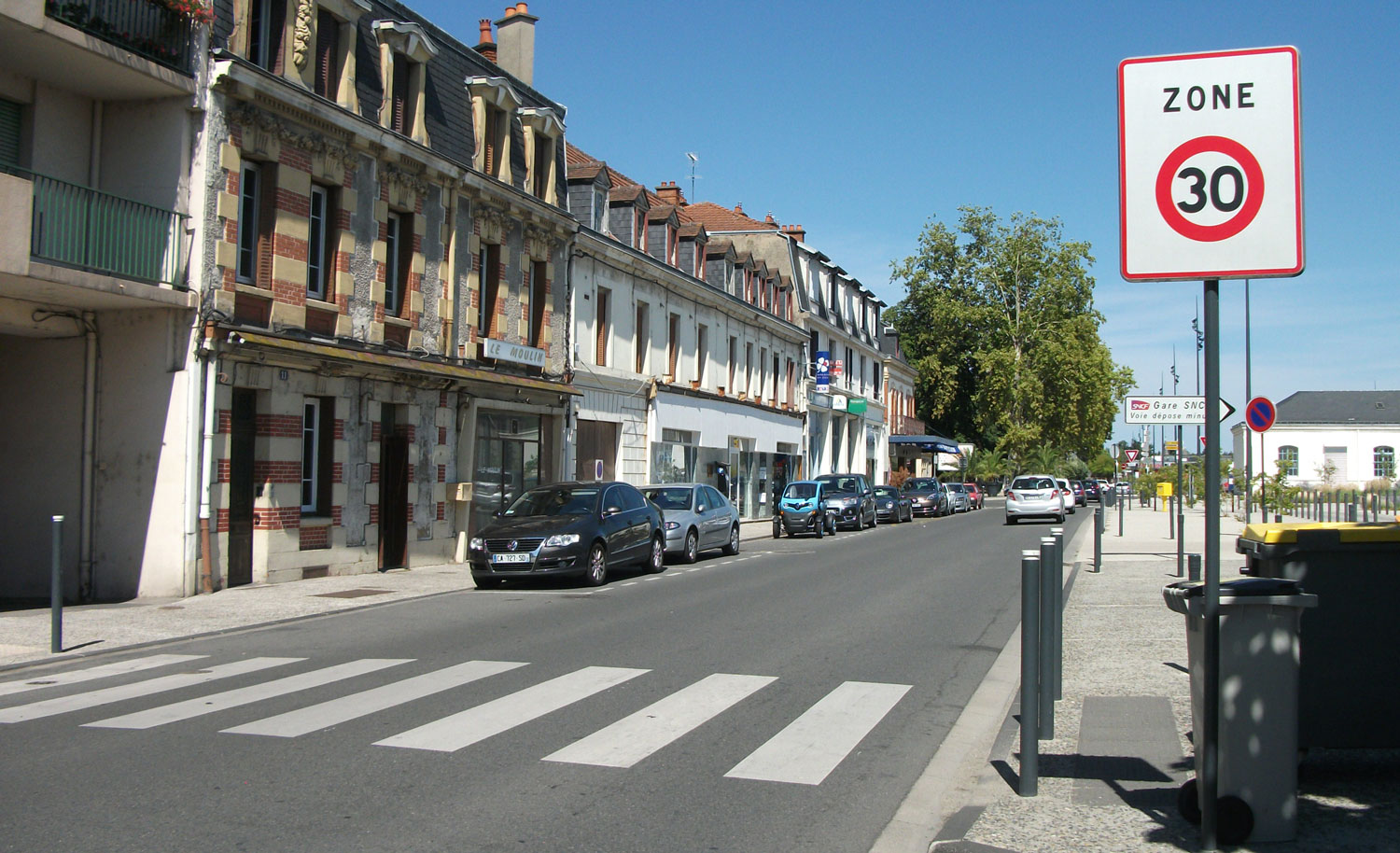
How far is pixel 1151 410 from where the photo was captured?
16.7 m

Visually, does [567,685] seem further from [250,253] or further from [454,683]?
[250,253]

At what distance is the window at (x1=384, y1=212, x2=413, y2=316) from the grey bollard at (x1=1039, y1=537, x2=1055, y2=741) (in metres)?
15.5

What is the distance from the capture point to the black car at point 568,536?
Answer: 1579cm

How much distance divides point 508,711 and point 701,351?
1088 inches

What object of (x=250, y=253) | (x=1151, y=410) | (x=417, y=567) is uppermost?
(x=250, y=253)

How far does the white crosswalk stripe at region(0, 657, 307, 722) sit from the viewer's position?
7609mm

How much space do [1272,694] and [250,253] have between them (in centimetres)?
1514

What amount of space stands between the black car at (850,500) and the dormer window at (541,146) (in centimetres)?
1233

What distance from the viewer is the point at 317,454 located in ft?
58.1

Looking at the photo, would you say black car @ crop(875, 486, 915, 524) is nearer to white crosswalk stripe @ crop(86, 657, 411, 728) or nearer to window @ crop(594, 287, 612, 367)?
window @ crop(594, 287, 612, 367)

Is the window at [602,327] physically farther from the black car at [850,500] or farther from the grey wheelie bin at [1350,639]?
the grey wheelie bin at [1350,639]

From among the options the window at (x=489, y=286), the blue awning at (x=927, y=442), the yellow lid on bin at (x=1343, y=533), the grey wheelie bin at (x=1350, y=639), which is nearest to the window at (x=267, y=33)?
the window at (x=489, y=286)

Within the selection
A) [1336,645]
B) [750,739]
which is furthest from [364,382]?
[1336,645]

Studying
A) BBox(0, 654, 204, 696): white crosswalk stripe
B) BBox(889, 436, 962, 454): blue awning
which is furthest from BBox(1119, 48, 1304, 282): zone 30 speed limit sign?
BBox(889, 436, 962, 454): blue awning
